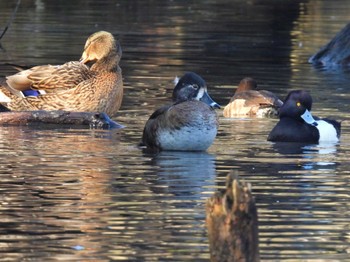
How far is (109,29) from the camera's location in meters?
33.8

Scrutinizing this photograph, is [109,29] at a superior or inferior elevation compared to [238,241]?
inferior

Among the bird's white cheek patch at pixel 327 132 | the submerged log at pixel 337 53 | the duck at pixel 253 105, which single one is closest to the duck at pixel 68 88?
the duck at pixel 253 105

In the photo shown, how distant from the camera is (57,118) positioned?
16.1 metres

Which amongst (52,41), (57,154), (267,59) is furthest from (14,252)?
(52,41)

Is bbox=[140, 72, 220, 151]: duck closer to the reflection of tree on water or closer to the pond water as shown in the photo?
the pond water


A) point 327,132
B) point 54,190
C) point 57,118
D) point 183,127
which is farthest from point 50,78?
point 54,190

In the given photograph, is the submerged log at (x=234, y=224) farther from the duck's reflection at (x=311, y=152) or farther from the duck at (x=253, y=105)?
the duck at (x=253, y=105)

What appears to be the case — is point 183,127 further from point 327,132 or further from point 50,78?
point 50,78

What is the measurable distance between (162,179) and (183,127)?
174 cm

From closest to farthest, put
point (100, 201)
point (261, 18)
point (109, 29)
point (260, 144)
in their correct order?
point (100, 201)
point (260, 144)
point (109, 29)
point (261, 18)

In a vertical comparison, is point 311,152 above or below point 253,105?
above

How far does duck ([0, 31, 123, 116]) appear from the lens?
654 inches

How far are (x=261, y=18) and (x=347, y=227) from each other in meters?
30.3

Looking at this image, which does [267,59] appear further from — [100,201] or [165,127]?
[100,201]
